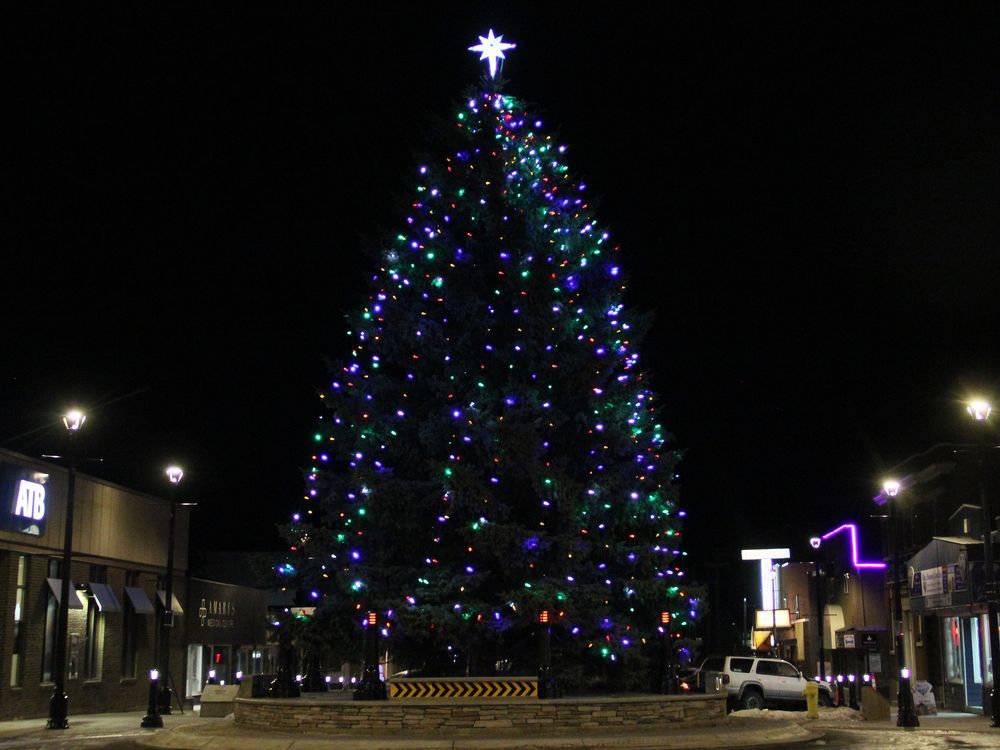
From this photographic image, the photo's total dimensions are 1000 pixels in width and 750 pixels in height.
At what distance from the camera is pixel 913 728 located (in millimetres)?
27734

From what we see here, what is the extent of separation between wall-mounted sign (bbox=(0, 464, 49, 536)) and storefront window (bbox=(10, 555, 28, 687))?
132 cm

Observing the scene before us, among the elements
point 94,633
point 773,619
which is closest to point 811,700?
point 94,633

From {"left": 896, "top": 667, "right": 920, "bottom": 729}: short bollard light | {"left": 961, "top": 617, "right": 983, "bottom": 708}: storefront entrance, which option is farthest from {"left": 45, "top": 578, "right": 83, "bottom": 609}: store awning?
{"left": 961, "top": 617, "right": 983, "bottom": 708}: storefront entrance

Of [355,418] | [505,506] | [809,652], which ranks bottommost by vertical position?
[809,652]

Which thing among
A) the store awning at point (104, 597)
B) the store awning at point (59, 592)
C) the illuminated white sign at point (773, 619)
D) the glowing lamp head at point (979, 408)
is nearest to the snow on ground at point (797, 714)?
the glowing lamp head at point (979, 408)

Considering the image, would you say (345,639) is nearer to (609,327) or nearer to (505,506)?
(505,506)

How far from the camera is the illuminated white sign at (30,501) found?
99.0 ft

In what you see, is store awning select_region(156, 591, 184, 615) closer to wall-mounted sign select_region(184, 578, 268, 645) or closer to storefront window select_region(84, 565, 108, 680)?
wall-mounted sign select_region(184, 578, 268, 645)

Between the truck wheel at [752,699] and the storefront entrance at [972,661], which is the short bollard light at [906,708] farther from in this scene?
the storefront entrance at [972,661]

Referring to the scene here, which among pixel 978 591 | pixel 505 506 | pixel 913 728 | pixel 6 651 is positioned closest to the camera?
pixel 505 506

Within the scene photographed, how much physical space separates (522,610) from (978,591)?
17185 mm

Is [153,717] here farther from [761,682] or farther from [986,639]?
[986,639]

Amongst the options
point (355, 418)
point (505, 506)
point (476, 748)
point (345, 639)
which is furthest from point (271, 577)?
point (476, 748)

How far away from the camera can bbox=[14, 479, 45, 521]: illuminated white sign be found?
3017cm
